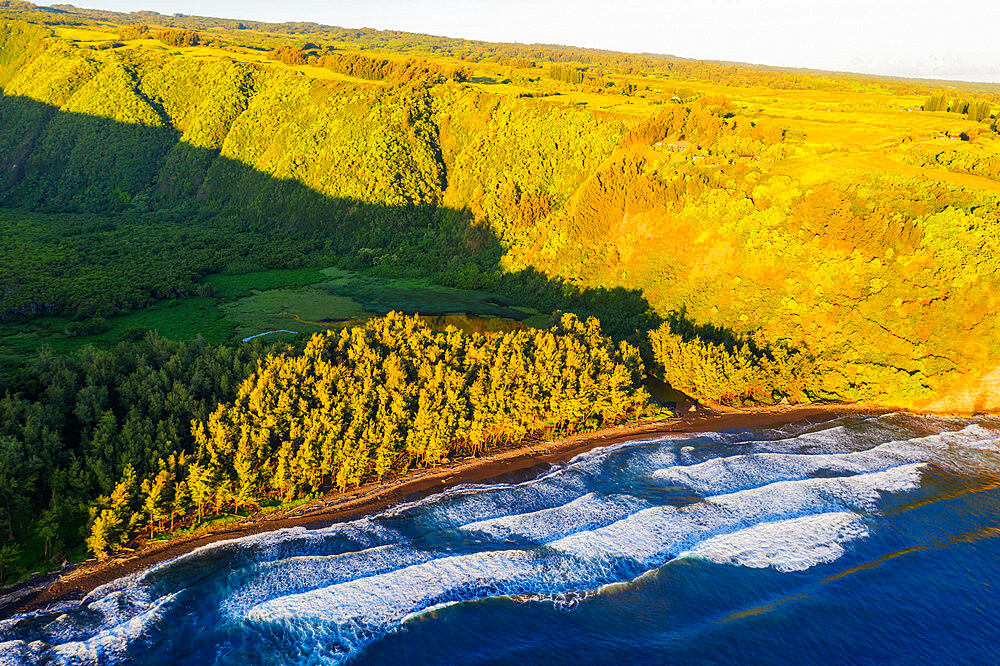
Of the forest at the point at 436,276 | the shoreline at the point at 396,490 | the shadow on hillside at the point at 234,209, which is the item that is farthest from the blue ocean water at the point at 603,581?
the shadow on hillside at the point at 234,209

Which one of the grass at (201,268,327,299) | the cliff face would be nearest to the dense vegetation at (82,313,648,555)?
the cliff face

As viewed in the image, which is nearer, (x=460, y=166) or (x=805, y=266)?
(x=805, y=266)

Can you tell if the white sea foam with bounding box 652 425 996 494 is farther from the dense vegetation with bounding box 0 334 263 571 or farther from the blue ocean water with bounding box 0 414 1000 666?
the dense vegetation with bounding box 0 334 263 571

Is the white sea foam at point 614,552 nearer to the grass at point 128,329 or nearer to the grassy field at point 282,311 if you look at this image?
the grassy field at point 282,311

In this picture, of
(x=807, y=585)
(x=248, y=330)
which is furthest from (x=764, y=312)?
(x=248, y=330)

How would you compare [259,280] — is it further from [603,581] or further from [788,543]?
[788,543]

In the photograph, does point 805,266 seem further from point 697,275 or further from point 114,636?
point 114,636

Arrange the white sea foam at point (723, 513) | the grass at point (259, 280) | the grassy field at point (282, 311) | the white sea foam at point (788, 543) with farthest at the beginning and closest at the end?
the grass at point (259, 280) < the grassy field at point (282, 311) < the white sea foam at point (723, 513) < the white sea foam at point (788, 543)
